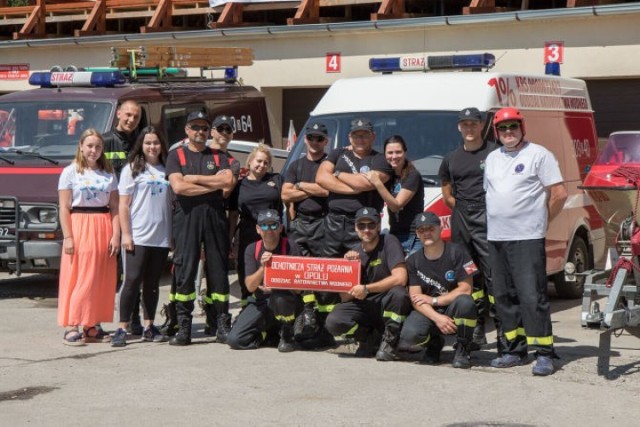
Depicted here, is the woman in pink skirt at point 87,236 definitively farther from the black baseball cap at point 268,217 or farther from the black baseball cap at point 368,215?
the black baseball cap at point 368,215

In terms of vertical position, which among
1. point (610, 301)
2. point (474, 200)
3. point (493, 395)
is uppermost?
point (474, 200)

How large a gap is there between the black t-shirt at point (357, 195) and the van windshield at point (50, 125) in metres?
4.17

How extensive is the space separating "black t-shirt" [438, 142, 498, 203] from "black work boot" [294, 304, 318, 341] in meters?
1.45

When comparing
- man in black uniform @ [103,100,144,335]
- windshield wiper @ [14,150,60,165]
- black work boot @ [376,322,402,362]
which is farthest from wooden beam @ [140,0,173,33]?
black work boot @ [376,322,402,362]

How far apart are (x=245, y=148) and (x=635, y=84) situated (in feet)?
21.2

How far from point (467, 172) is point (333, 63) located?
10.9 meters

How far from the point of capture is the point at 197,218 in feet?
32.9

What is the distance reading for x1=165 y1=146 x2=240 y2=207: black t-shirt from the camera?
32.7ft

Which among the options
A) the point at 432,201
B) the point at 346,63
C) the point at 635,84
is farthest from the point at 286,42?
the point at 432,201

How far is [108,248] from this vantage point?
1015 centimetres

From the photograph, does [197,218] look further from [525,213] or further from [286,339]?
[525,213]

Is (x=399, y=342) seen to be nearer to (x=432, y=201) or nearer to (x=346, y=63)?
(x=432, y=201)

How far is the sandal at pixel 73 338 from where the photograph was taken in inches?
394

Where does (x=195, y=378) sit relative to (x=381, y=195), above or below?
below
